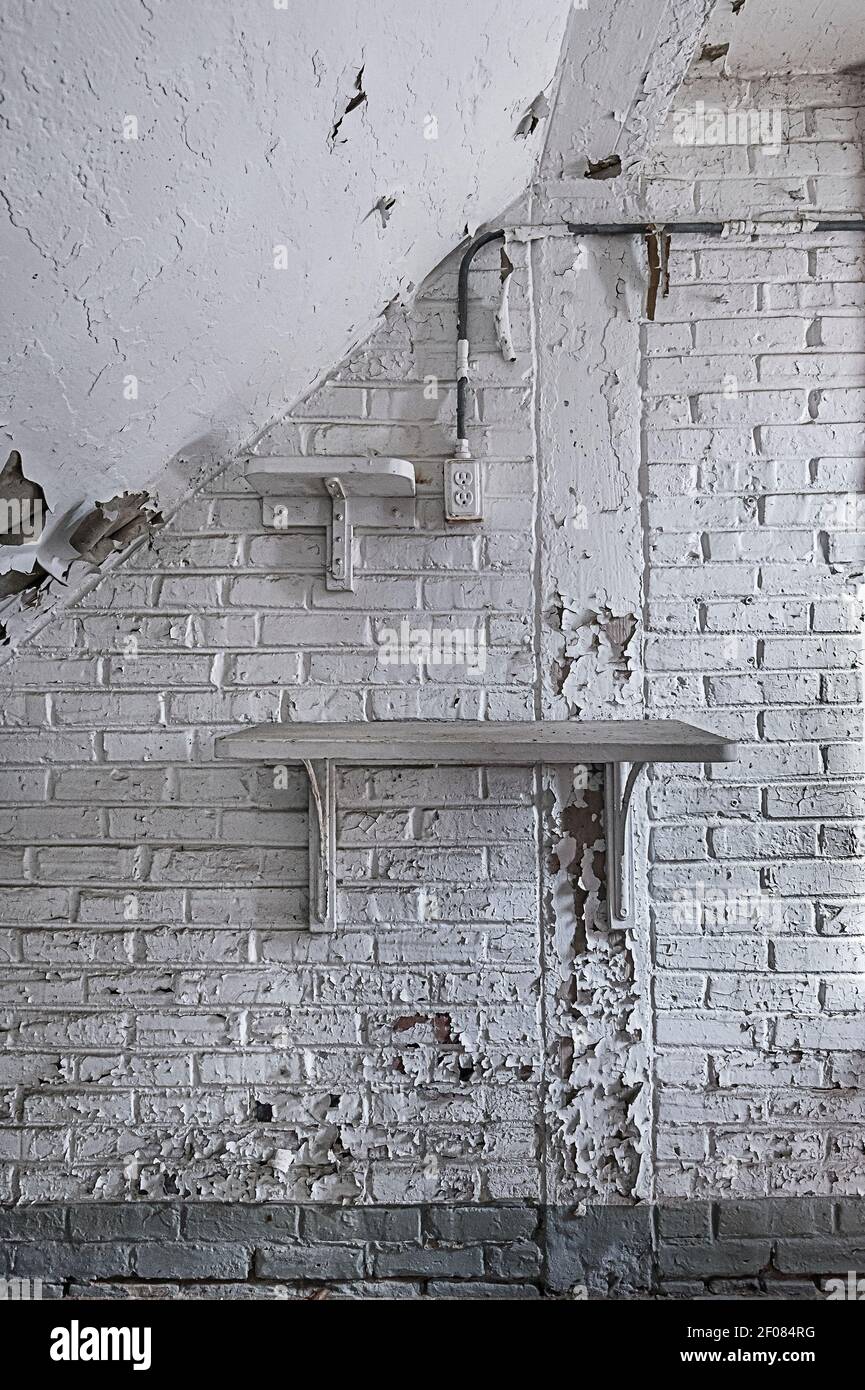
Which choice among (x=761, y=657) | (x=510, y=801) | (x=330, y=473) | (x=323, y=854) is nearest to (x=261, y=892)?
(x=323, y=854)

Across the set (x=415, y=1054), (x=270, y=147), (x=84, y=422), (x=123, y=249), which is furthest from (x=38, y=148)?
(x=415, y=1054)

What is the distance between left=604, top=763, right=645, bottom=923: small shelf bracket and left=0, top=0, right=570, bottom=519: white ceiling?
881mm

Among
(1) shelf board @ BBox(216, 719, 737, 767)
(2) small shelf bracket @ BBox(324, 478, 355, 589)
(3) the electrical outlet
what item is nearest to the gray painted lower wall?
(1) shelf board @ BBox(216, 719, 737, 767)

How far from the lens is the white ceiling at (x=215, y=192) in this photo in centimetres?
99

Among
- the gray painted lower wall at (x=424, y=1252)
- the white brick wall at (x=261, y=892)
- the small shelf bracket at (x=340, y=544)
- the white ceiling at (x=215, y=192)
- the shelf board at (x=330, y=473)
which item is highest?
the white ceiling at (x=215, y=192)

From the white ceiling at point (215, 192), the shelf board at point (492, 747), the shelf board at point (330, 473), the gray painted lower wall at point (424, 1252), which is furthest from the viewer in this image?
the gray painted lower wall at point (424, 1252)

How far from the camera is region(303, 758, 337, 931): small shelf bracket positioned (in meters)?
1.68

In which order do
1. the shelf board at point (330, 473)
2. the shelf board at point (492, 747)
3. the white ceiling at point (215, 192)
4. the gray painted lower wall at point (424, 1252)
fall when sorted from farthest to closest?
the gray painted lower wall at point (424, 1252) < the shelf board at point (330, 473) < the shelf board at point (492, 747) < the white ceiling at point (215, 192)

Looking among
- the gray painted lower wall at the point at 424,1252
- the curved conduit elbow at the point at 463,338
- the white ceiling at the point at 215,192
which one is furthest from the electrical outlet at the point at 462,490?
the gray painted lower wall at the point at 424,1252

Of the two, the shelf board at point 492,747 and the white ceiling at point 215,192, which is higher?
the white ceiling at point 215,192

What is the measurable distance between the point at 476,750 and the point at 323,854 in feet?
1.35

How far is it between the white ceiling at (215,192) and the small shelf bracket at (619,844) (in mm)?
881

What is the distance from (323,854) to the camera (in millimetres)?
1695

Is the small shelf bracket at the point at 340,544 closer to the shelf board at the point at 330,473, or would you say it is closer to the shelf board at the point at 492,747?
the shelf board at the point at 330,473
